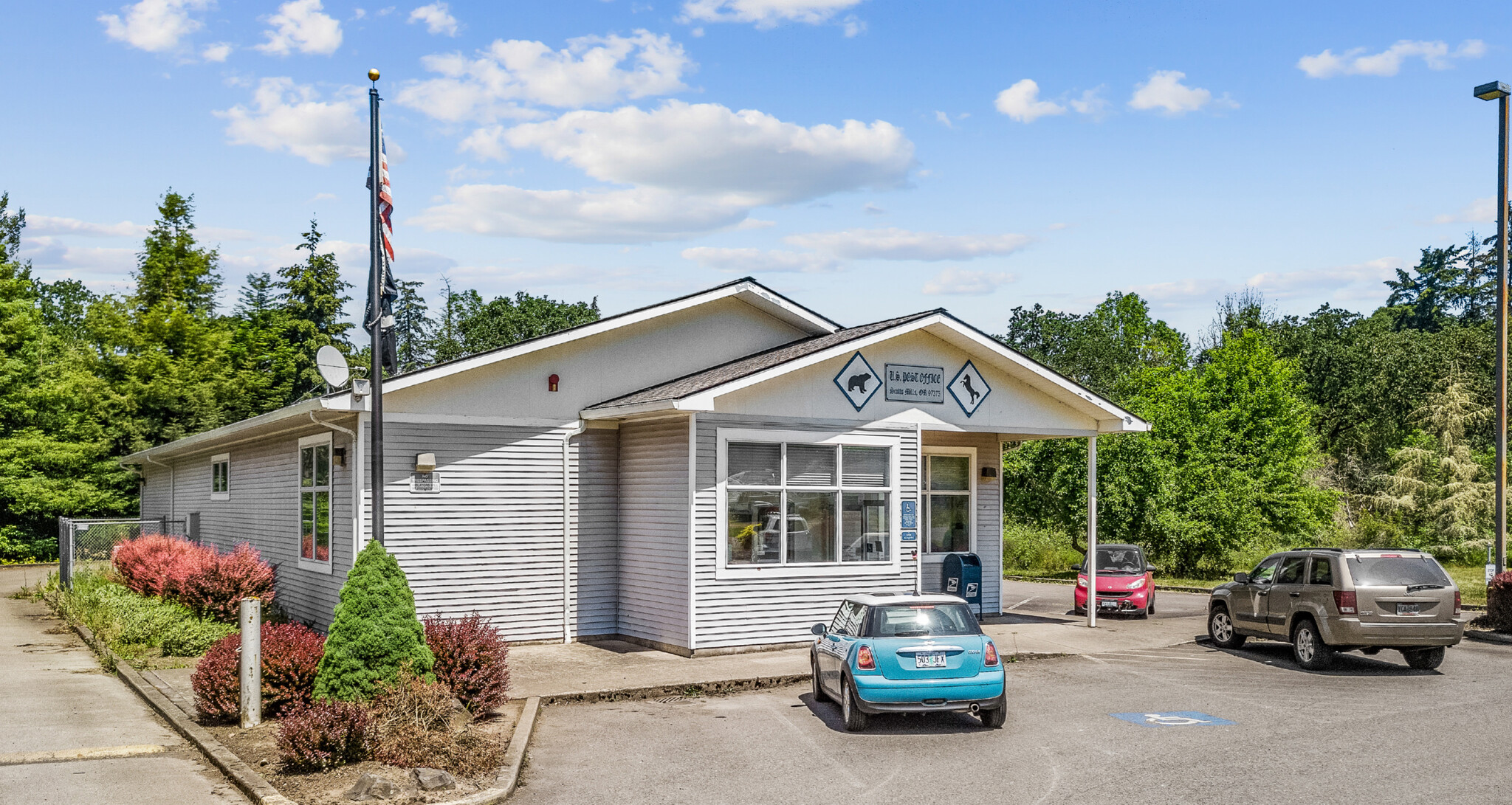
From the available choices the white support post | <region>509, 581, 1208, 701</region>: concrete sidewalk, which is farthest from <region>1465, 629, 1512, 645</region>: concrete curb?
the white support post

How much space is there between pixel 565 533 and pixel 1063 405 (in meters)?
8.55

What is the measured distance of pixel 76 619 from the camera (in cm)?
2045

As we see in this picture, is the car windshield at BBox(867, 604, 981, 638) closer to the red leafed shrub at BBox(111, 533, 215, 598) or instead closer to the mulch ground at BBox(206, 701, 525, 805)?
the mulch ground at BBox(206, 701, 525, 805)

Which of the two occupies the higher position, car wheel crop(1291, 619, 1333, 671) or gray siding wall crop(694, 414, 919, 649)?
gray siding wall crop(694, 414, 919, 649)

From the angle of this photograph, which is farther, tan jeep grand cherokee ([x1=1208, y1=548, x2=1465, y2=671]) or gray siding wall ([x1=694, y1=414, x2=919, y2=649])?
gray siding wall ([x1=694, y1=414, x2=919, y2=649])

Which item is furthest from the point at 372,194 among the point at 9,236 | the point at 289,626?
the point at 9,236

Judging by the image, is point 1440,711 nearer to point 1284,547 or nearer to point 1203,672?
point 1203,672

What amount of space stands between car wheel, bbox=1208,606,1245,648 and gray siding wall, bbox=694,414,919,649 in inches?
196

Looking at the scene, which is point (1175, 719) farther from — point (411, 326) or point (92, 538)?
point (411, 326)

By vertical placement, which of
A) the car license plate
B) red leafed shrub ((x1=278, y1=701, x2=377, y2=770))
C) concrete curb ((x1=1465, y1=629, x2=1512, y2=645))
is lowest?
concrete curb ((x1=1465, y1=629, x2=1512, y2=645))

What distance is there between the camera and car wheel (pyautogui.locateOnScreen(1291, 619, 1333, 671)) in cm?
1536

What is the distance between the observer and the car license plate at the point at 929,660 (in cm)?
1110

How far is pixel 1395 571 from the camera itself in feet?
49.7

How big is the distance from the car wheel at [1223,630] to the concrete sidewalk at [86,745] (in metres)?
14.3
